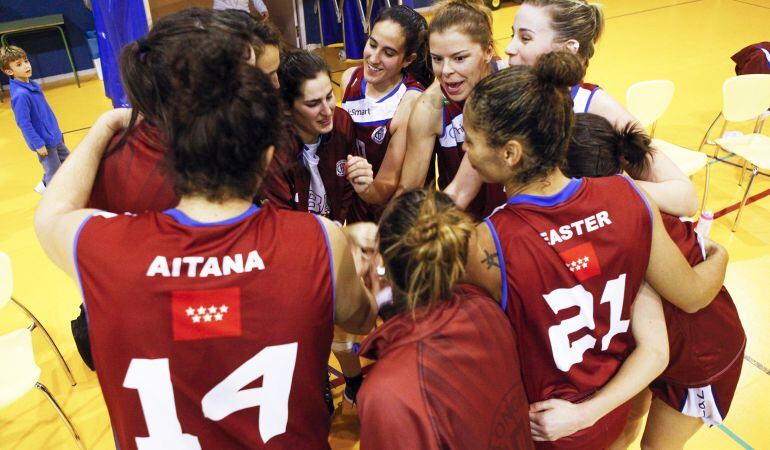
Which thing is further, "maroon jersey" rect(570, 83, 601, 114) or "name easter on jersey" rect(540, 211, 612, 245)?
"maroon jersey" rect(570, 83, 601, 114)

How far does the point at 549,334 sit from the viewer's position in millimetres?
1622

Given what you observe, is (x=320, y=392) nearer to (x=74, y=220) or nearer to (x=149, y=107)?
(x=74, y=220)

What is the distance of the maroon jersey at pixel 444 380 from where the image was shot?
121cm

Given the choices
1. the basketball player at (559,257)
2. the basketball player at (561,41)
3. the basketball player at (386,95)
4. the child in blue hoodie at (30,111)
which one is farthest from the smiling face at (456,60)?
the child in blue hoodie at (30,111)

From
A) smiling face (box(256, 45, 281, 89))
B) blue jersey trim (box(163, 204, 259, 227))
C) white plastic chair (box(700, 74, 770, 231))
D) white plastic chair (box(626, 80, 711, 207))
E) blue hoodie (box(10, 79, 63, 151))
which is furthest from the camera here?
blue hoodie (box(10, 79, 63, 151))

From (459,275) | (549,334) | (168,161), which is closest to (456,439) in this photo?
(459,275)

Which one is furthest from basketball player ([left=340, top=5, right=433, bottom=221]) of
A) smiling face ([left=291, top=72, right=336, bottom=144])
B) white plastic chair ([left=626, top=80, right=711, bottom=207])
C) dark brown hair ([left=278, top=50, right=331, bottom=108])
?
white plastic chair ([left=626, top=80, right=711, bottom=207])

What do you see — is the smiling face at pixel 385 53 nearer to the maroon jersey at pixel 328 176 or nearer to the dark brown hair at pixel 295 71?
the maroon jersey at pixel 328 176

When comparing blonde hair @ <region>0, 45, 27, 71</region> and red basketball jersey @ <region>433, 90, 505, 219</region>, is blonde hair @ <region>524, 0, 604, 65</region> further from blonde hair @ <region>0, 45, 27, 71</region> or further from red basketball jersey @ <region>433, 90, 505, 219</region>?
blonde hair @ <region>0, 45, 27, 71</region>

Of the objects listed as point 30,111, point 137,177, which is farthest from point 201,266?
point 30,111

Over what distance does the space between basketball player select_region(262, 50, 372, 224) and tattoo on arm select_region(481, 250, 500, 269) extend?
3.42ft

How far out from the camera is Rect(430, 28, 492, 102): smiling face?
8.16 ft

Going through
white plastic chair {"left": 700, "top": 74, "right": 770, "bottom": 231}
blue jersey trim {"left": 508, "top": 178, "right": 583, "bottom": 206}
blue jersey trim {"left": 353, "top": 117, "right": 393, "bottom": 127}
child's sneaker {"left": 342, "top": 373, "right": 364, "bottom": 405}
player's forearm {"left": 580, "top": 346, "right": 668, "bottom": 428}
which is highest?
blue jersey trim {"left": 508, "top": 178, "right": 583, "bottom": 206}

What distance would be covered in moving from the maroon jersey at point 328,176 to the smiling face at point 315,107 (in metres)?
0.07
